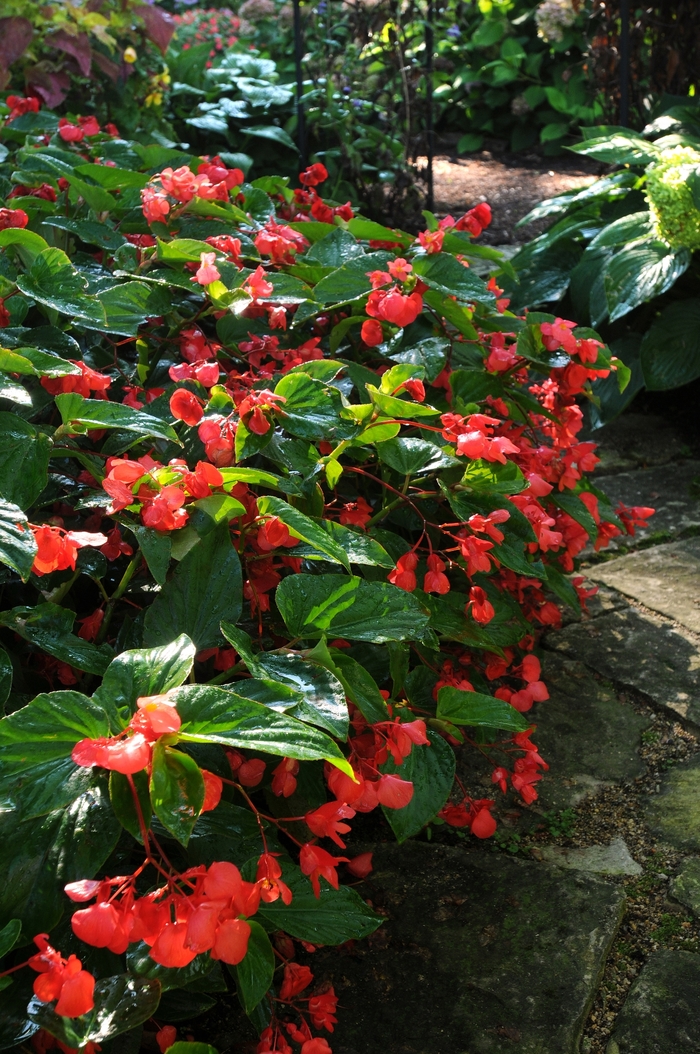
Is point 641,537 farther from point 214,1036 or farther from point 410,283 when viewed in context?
point 214,1036

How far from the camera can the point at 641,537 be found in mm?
2717

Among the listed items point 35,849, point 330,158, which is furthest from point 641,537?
point 330,158

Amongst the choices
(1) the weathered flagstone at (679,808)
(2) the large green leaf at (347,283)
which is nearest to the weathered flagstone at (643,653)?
(1) the weathered flagstone at (679,808)

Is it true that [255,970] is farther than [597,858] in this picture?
No

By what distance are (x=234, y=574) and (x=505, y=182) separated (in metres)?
6.29

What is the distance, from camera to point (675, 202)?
3.00 metres

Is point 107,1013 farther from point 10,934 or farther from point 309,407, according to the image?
point 309,407

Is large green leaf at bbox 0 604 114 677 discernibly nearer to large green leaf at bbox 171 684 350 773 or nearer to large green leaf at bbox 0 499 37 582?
large green leaf at bbox 0 499 37 582

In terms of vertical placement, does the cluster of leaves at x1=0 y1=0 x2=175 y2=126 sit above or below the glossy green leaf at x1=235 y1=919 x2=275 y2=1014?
above

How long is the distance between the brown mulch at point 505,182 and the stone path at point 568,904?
3.89 metres

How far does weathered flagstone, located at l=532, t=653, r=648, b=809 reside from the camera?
1738 millimetres

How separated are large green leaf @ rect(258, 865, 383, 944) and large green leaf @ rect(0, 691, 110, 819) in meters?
0.34

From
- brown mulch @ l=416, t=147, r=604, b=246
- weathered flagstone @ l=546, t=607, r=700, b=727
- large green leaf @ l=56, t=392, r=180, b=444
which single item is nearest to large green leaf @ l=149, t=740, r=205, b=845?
large green leaf @ l=56, t=392, r=180, b=444

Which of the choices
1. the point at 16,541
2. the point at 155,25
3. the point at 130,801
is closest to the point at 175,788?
the point at 130,801
